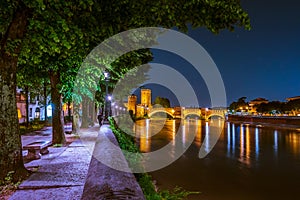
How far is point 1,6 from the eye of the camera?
662cm

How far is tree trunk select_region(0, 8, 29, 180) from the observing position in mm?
6672

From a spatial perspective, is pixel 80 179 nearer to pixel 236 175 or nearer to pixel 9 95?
pixel 9 95

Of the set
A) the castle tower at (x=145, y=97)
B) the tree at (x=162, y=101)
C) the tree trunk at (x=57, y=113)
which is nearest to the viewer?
the tree trunk at (x=57, y=113)

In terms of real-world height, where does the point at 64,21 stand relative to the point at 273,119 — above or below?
above

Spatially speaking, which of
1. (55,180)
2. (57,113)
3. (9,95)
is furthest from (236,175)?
(9,95)

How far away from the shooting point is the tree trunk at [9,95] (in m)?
6.67

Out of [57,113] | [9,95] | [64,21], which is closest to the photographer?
[64,21]

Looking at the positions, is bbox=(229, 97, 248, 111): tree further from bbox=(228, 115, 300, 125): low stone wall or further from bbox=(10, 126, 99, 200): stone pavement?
bbox=(10, 126, 99, 200): stone pavement

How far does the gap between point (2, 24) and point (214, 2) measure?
5471mm

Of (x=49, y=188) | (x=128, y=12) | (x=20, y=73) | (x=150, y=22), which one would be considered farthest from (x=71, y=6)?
(x=20, y=73)

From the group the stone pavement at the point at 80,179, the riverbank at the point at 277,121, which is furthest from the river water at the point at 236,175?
the riverbank at the point at 277,121

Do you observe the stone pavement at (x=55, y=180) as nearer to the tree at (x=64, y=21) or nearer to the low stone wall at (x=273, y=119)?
the tree at (x=64, y=21)

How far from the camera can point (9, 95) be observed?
22.2ft

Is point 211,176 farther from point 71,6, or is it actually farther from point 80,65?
point 71,6
